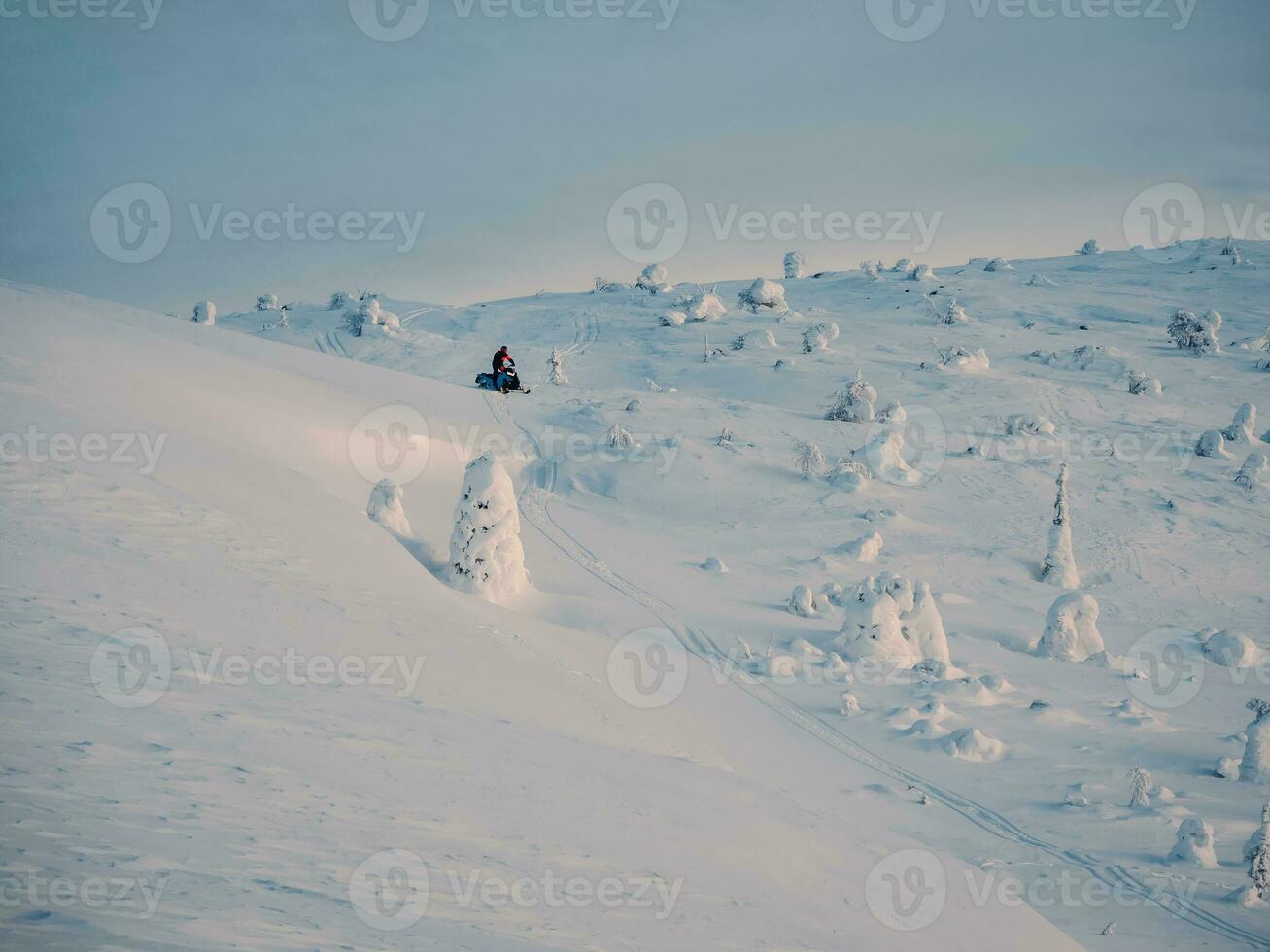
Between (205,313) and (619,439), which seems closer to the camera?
(619,439)

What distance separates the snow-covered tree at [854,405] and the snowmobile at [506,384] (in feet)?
33.2

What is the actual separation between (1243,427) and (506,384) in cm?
2259

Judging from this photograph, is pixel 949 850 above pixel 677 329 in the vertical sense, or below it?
below

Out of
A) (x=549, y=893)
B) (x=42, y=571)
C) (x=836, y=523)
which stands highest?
(x=836, y=523)

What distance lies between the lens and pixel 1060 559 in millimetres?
18688

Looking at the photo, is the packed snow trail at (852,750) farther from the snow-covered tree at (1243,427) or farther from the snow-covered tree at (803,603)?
the snow-covered tree at (1243,427)

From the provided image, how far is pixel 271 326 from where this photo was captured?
144ft

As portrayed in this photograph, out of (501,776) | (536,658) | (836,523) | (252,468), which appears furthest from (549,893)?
(836,523)

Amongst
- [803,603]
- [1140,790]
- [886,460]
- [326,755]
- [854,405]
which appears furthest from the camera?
[854,405]

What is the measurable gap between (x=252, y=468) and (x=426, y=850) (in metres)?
7.95

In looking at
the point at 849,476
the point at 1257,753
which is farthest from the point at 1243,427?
the point at 1257,753

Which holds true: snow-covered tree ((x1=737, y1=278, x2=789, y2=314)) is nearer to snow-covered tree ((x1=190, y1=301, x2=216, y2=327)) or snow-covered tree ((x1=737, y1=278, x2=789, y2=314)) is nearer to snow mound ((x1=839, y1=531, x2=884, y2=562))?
snow mound ((x1=839, y1=531, x2=884, y2=562))

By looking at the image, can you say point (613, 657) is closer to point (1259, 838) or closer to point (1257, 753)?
point (1259, 838)

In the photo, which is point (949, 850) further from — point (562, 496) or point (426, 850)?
point (562, 496)
